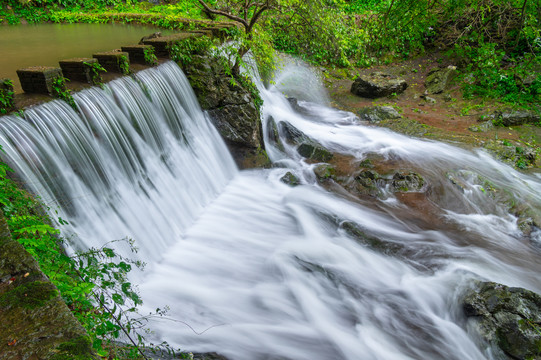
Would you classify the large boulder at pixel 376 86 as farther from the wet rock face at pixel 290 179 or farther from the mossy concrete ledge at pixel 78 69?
the mossy concrete ledge at pixel 78 69

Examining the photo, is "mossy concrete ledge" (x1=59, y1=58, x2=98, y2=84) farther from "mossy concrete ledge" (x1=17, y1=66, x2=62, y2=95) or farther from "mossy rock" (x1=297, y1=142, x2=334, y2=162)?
"mossy rock" (x1=297, y1=142, x2=334, y2=162)

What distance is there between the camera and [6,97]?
4.46 m

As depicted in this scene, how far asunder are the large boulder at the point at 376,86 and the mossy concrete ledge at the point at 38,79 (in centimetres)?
1007

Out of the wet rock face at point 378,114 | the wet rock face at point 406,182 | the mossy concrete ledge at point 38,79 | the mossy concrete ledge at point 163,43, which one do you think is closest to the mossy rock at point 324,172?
the wet rock face at point 406,182

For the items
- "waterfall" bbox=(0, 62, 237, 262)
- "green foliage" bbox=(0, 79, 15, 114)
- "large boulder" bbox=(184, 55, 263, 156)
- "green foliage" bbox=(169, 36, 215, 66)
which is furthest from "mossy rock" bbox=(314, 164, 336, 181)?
"green foliage" bbox=(0, 79, 15, 114)

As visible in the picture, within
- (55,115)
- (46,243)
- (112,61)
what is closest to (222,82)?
A: (112,61)

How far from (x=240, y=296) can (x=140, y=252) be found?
1663 mm

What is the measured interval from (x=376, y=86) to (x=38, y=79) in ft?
34.4

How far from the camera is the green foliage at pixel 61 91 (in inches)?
198

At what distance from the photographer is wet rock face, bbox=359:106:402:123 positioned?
11352 mm

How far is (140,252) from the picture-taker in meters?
5.31

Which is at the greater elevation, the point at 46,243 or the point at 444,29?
the point at 444,29

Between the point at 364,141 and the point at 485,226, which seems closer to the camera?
the point at 485,226

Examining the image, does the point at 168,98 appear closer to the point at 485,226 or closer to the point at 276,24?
the point at 276,24
